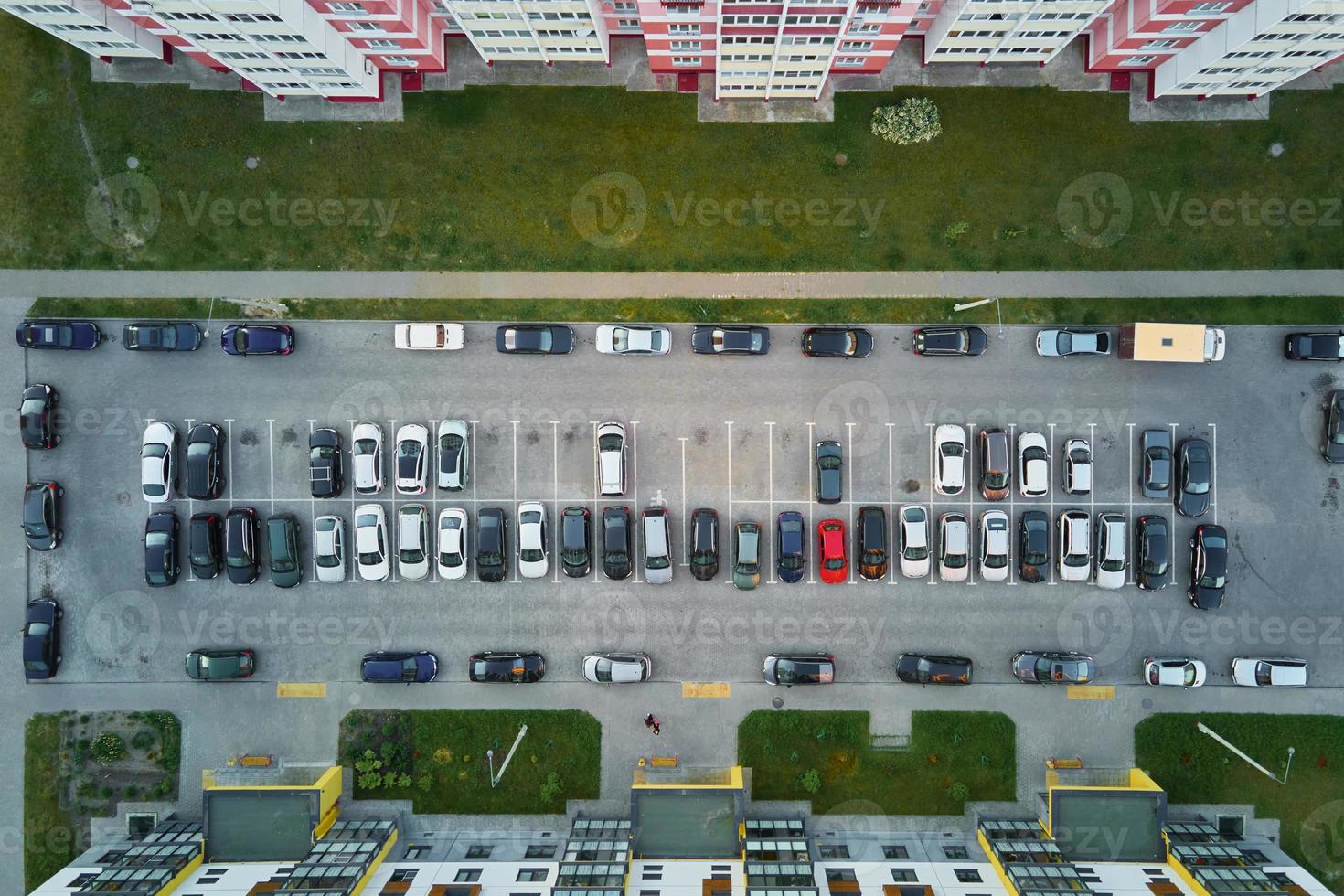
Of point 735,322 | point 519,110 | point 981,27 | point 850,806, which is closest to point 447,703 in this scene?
point 850,806

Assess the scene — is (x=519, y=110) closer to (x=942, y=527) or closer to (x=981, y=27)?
(x=981, y=27)

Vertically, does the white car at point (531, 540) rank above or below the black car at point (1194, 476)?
below

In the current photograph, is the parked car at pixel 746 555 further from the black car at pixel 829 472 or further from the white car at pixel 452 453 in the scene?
the white car at pixel 452 453

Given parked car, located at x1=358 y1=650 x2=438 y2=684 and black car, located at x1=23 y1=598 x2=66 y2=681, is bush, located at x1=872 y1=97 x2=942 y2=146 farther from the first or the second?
black car, located at x1=23 y1=598 x2=66 y2=681

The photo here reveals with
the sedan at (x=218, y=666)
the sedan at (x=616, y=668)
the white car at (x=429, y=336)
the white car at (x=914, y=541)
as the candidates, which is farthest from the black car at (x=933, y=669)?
the sedan at (x=218, y=666)

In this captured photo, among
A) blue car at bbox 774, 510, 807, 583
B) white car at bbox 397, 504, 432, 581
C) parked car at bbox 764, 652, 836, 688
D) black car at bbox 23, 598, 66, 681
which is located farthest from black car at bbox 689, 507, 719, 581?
black car at bbox 23, 598, 66, 681

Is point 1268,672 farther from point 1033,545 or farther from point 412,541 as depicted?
point 412,541

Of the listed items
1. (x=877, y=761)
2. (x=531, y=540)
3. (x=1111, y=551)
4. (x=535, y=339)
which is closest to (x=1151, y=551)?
(x=1111, y=551)
